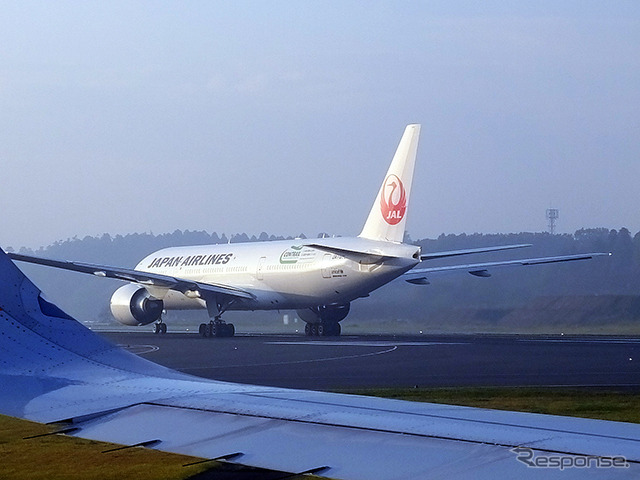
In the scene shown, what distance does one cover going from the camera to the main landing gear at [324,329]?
3728cm

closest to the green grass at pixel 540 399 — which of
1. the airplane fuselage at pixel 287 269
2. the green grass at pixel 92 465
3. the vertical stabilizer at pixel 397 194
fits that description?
the green grass at pixel 92 465

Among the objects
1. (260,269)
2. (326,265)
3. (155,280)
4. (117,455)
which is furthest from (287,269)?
(117,455)

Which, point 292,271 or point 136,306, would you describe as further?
point 136,306

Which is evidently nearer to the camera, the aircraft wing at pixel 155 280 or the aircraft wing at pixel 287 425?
the aircraft wing at pixel 287 425

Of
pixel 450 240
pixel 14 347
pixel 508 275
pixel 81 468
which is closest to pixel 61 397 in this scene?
pixel 14 347

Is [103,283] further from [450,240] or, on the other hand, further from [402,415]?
[402,415]

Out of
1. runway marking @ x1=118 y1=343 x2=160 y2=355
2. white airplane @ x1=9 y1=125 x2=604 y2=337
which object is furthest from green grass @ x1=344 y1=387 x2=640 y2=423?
white airplane @ x1=9 y1=125 x2=604 y2=337

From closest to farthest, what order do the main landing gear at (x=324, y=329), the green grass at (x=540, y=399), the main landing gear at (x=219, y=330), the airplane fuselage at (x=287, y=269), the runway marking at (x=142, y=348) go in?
the green grass at (x=540, y=399) → the runway marking at (x=142, y=348) → the airplane fuselage at (x=287, y=269) → the main landing gear at (x=219, y=330) → the main landing gear at (x=324, y=329)

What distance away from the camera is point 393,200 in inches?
1300

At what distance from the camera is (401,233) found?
32.7 metres

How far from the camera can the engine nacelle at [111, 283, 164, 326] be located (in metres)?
38.4

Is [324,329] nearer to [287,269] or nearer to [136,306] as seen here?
[287,269]

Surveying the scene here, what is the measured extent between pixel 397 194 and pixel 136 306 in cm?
1116

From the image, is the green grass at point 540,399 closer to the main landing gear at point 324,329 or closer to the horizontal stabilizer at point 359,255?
the horizontal stabilizer at point 359,255
